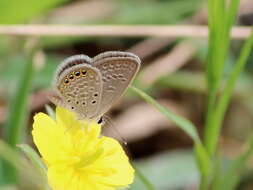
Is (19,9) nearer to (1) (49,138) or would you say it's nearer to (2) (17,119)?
(2) (17,119)

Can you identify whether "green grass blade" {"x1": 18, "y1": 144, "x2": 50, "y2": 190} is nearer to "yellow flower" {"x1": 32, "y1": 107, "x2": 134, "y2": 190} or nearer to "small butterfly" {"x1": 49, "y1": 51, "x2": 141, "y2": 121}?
"yellow flower" {"x1": 32, "y1": 107, "x2": 134, "y2": 190}

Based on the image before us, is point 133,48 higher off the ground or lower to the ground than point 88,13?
lower

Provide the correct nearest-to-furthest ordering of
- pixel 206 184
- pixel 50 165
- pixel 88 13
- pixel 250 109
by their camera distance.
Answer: pixel 50 165
pixel 206 184
pixel 250 109
pixel 88 13

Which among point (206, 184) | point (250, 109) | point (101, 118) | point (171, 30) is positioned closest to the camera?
point (101, 118)

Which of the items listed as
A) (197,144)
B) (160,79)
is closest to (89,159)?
(197,144)

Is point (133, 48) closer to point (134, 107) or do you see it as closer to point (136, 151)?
point (134, 107)

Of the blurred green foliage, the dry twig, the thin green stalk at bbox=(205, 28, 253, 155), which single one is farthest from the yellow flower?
the dry twig

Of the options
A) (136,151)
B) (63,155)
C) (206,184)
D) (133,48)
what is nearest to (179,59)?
(133,48)
